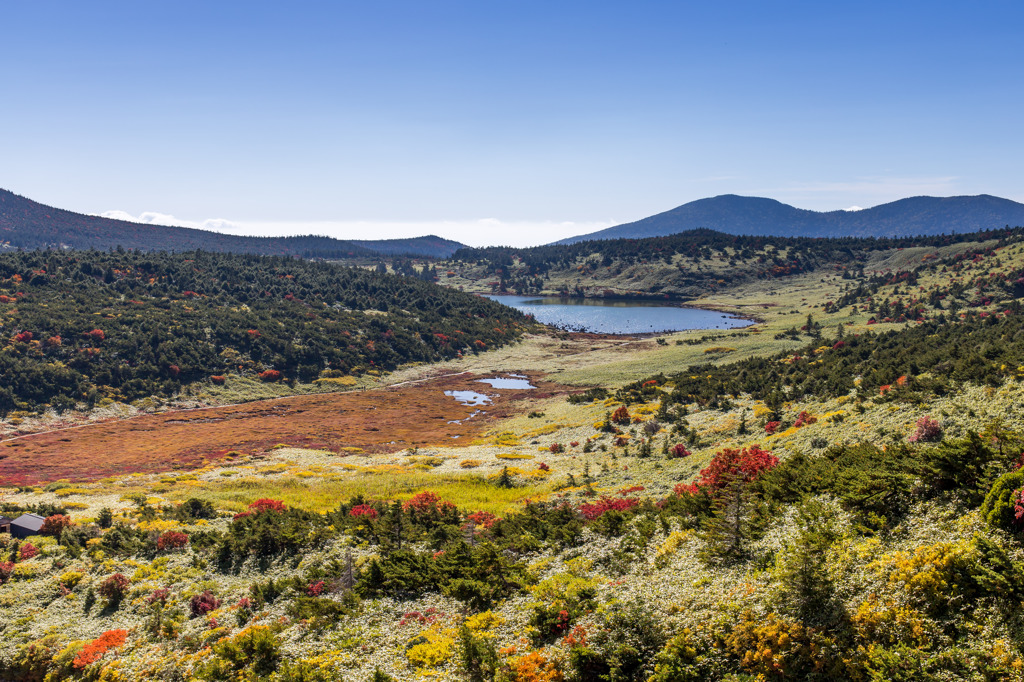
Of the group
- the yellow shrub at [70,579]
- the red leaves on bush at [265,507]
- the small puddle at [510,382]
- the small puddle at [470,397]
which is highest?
the yellow shrub at [70,579]

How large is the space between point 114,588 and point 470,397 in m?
62.5

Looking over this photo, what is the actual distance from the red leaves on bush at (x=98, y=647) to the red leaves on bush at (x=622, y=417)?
40.2 m

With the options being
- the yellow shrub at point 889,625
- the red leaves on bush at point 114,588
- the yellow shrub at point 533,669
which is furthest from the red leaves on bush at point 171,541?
the yellow shrub at point 889,625

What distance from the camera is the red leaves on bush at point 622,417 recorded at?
50.2 m

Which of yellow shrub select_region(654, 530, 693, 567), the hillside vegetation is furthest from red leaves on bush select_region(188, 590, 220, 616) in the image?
yellow shrub select_region(654, 530, 693, 567)

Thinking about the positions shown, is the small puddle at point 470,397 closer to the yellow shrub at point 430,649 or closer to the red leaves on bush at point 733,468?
the red leaves on bush at point 733,468

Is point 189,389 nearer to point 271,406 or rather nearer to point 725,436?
point 271,406

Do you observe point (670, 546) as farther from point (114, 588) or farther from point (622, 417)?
point (622, 417)

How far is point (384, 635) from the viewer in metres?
16.8

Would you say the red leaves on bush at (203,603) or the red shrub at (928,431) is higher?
the red shrub at (928,431)

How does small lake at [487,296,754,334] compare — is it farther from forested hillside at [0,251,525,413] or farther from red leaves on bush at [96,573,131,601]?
red leaves on bush at [96,573,131,601]

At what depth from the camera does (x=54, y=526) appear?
96.3 feet

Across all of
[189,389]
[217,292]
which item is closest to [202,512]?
[189,389]

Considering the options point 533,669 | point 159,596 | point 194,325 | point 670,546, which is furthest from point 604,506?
point 194,325
